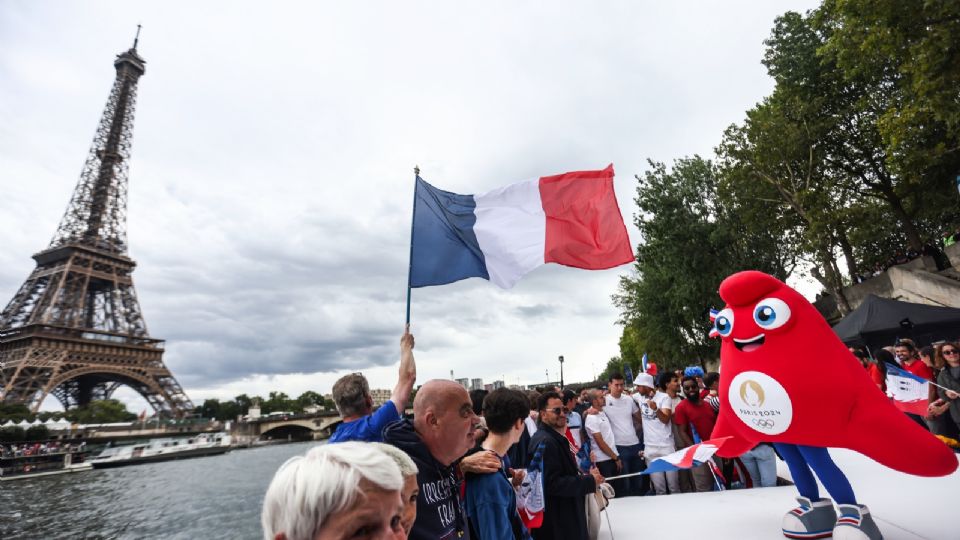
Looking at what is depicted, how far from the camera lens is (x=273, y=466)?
3250cm

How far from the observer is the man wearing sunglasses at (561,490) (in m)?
2.91

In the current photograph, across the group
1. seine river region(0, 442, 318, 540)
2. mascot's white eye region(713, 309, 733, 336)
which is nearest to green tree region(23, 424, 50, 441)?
seine river region(0, 442, 318, 540)

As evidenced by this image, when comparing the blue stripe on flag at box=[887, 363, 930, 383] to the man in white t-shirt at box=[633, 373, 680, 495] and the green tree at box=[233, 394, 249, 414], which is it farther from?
the green tree at box=[233, 394, 249, 414]

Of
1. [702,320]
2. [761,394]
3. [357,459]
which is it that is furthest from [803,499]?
[702,320]

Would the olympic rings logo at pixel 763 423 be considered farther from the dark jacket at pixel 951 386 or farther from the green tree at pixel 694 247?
the green tree at pixel 694 247

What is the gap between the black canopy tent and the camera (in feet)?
29.0

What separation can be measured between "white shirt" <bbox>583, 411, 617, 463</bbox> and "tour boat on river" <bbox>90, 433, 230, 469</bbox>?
39965 millimetres

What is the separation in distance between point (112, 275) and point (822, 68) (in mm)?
52576

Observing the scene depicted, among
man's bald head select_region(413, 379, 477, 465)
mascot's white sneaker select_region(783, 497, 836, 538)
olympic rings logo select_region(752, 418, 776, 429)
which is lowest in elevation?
mascot's white sneaker select_region(783, 497, 836, 538)

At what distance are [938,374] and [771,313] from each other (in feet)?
14.1

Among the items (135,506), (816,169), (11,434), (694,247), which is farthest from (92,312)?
(816,169)

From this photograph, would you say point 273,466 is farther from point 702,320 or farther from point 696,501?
point 696,501

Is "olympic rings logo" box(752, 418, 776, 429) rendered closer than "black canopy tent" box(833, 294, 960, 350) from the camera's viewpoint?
Yes

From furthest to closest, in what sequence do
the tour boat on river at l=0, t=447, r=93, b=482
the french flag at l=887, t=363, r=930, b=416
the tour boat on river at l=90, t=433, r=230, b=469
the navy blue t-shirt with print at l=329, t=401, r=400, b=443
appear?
the tour boat on river at l=90, t=433, r=230, b=469 → the tour boat on river at l=0, t=447, r=93, b=482 → the french flag at l=887, t=363, r=930, b=416 → the navy blue t-shirt with print at l=329, t=401, r=400, b=443
